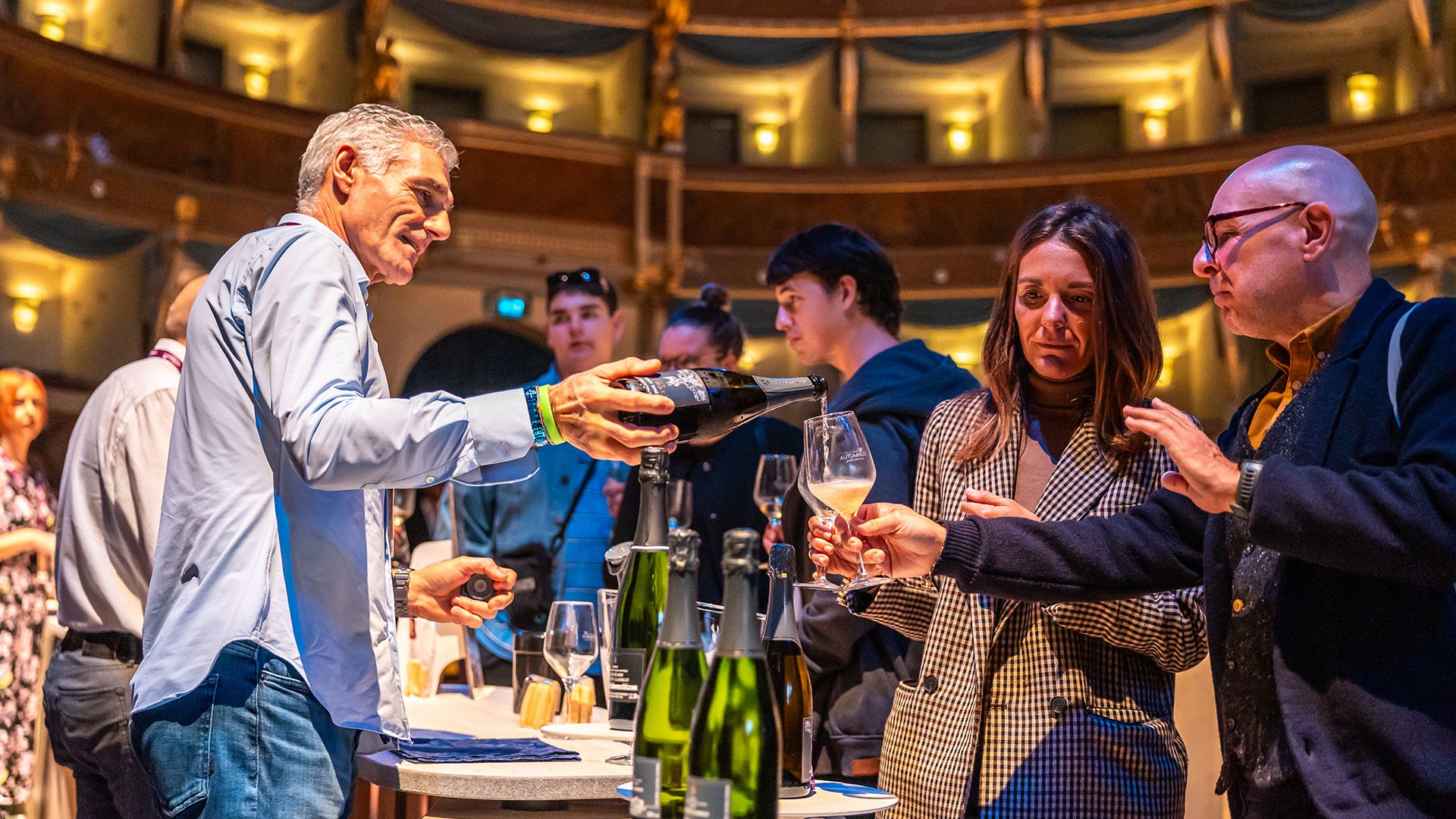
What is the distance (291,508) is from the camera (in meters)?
1.57

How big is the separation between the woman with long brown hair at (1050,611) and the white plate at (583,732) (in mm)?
397

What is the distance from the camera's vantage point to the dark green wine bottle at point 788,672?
157 cm

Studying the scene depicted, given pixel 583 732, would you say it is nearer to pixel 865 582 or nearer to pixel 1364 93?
pixel 865 582

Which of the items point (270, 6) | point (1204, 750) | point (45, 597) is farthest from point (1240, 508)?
point (270, 6)

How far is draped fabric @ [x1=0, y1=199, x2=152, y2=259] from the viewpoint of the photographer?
750cm

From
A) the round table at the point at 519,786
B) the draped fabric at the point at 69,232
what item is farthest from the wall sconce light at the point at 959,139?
the round table at the point at 519,786

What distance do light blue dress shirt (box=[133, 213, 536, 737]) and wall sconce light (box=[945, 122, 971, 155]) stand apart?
895 cm

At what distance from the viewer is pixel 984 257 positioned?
966 centimetres

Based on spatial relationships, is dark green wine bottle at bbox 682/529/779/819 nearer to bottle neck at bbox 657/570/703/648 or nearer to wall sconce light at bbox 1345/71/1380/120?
bottle neck at bbox 657/570/703/648

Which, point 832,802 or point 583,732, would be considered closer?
point 832,802

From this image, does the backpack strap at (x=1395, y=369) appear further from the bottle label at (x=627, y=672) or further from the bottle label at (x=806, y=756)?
the bottle label at (x=627, y=672)

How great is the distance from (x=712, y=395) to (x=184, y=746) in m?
0.77

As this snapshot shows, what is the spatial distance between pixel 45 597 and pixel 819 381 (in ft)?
11.7

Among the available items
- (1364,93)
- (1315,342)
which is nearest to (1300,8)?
(1364,93)
